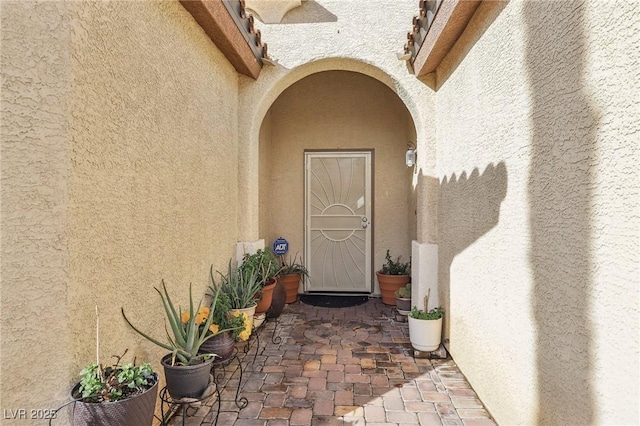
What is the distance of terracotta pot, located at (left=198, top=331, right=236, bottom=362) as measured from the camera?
390cm

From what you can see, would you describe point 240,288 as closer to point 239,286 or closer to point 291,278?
point 239,286

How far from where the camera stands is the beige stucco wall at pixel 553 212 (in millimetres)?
1960

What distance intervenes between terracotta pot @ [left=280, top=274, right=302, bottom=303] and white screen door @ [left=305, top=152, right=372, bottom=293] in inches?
23.8

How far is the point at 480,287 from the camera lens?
3918 millimetres

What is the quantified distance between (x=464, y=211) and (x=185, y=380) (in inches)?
140

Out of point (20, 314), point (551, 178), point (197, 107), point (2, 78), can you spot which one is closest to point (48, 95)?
point (2, 78)

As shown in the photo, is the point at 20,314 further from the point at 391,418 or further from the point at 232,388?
the point at 391,418

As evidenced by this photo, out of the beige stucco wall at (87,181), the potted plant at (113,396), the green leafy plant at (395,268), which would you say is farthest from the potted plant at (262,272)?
the potted plant at (113,396)

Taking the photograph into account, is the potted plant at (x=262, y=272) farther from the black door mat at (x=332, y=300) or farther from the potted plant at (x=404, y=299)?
the potted plant at (x=404, y=299)

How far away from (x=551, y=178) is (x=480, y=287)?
1666 mm

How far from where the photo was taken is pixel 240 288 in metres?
5.33

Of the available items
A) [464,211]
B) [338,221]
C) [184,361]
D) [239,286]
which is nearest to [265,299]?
[239,286]

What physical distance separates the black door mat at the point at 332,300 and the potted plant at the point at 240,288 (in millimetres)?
2301

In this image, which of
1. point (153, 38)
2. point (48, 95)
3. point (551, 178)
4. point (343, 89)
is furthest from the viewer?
point (343, 89)
